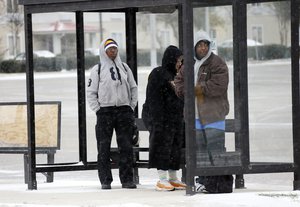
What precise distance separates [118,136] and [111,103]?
45 cm

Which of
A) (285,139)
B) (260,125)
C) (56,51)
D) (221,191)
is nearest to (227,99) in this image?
(221,191)

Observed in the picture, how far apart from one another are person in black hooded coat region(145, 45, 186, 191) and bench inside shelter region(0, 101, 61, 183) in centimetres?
205

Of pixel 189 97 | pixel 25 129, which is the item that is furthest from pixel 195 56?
pixel 25 129

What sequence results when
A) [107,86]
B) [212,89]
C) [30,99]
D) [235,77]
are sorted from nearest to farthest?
[212,89] < [235,77] < [107,86] < [30,99]

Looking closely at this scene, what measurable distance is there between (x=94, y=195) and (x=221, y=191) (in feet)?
4.70

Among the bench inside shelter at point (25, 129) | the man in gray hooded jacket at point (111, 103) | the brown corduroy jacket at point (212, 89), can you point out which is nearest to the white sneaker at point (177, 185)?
the man in gray hooded jacket at point (111, 103)

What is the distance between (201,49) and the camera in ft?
31.8

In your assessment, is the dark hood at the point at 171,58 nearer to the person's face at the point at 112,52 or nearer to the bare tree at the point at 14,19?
the person's face at the point at 112,52

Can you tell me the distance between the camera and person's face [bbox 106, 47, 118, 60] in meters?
10.6

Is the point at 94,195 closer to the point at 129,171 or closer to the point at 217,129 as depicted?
the point at 129,171

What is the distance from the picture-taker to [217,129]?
32.0 ft

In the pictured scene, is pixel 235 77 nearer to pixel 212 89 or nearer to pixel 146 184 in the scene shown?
pixel 212 89

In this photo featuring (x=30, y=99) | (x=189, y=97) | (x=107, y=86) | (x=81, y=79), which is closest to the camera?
(x=189, y=97)

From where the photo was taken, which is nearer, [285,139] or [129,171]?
[129,171]
